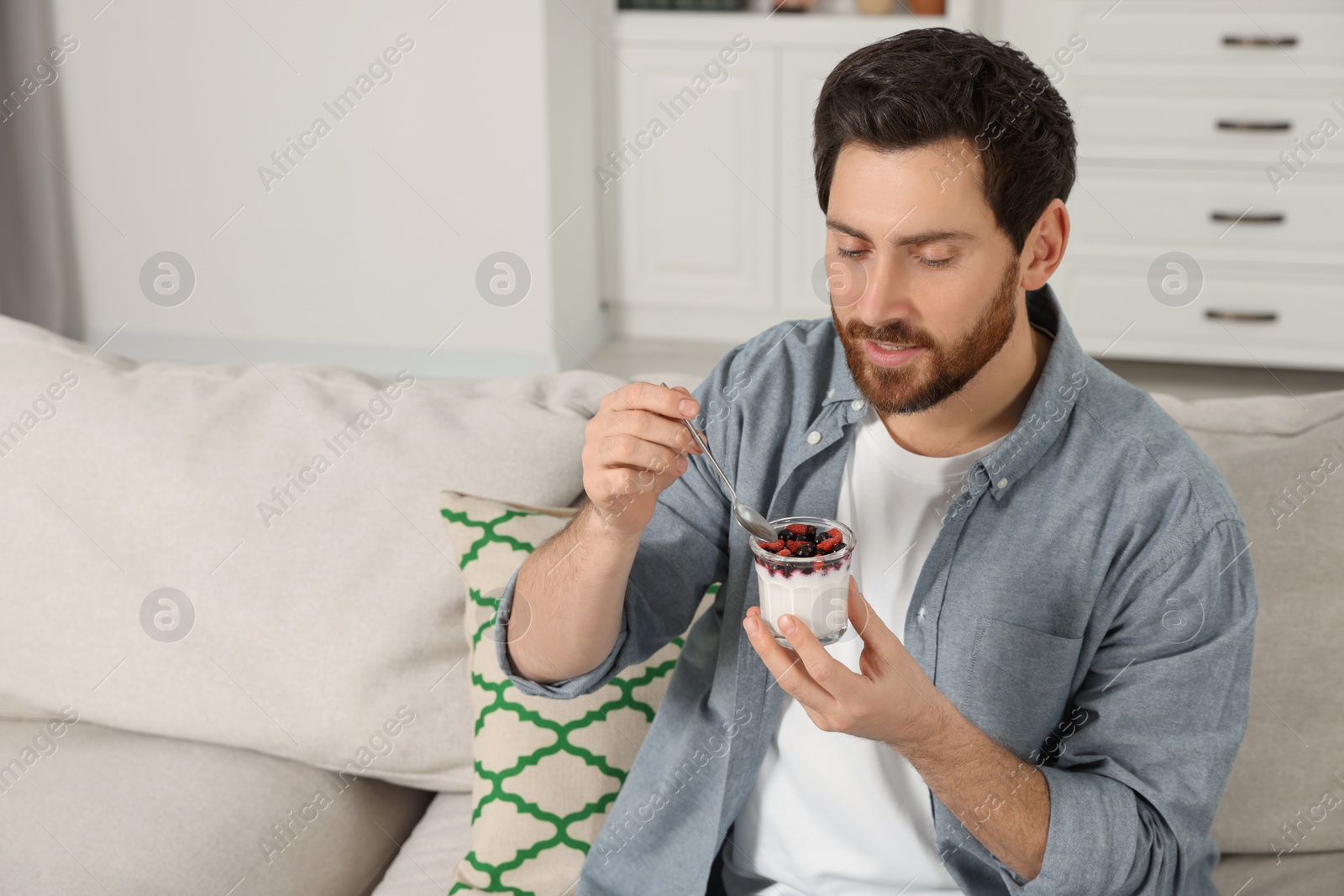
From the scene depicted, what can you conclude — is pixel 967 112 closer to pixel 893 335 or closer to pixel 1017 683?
pixel 893 335

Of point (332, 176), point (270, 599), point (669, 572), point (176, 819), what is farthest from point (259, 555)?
point (332, 176)

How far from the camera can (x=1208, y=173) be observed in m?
3.91

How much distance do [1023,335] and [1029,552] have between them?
0.76ft

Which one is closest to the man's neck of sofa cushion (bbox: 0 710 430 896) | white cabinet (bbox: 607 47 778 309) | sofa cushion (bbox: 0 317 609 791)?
sofa cushion (bbox: 0 317 609 791)

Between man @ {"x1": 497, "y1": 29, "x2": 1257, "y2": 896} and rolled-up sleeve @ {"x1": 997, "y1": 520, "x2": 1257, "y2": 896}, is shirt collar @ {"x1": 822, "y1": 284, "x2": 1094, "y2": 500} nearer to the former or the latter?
man @ {"x1": 497, "y1": 29, "x2": 1257, "y2": 896}

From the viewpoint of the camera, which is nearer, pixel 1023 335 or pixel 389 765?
pixel 1023 335

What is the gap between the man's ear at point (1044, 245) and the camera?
1.21m

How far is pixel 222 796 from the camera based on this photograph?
147 cm

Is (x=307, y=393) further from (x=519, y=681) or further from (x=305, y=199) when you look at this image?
(x=305, y=199)

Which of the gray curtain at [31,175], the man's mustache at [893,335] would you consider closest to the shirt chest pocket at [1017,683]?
the man's mustache at [893,335]

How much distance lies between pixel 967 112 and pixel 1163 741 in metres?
0.59

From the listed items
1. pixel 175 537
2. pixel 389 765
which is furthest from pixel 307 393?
pixel 389 765

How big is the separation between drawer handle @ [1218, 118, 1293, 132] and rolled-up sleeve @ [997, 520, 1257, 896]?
3.18 m

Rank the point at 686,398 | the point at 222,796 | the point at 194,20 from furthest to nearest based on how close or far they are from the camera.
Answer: the point at 194,20 → the point at 222,796 → the point at 686,398
